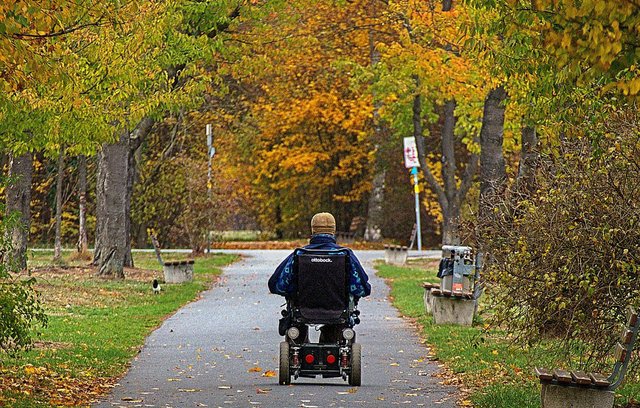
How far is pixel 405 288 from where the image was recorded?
92.8ft

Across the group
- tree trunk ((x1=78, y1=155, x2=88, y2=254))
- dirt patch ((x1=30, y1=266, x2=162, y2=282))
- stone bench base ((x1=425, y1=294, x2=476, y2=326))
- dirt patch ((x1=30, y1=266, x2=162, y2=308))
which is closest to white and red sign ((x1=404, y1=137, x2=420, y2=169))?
tree trunk ((x1=78, y1=155, x2=88, y2=254))

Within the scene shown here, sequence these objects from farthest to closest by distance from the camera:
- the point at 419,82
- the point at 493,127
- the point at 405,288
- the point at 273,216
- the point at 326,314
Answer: the point at 273,216 → the point at 419,82 → the point at 405,288 → the point at 493,127 → the point at 326,314

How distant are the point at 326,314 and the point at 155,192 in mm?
37235

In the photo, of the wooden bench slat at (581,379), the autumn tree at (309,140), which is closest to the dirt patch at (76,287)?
the wooden bench slat at (581,379)

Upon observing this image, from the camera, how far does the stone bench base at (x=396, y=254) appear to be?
39.4 m

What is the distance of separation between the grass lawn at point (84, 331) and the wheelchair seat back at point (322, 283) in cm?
206

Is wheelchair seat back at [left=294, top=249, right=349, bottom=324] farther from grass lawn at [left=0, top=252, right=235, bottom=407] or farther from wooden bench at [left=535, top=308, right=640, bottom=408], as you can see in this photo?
wooden bench at [left=535, top=308, right=640, bottom=408]

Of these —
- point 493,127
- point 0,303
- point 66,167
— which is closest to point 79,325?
point 0,303

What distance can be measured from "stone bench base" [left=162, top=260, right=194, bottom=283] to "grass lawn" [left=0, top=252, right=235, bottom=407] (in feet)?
0.83

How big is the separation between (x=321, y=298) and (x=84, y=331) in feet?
22.8

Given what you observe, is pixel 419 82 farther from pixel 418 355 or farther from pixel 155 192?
pixel 418 355

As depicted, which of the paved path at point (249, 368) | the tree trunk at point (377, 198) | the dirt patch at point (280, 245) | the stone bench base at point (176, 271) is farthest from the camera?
the tree trunk at point (377, 198)

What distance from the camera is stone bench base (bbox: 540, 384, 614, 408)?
32.4 ft

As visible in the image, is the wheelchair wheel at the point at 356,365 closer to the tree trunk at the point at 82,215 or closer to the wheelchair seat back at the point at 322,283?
the wheelchair seat back at the point at 322,283
